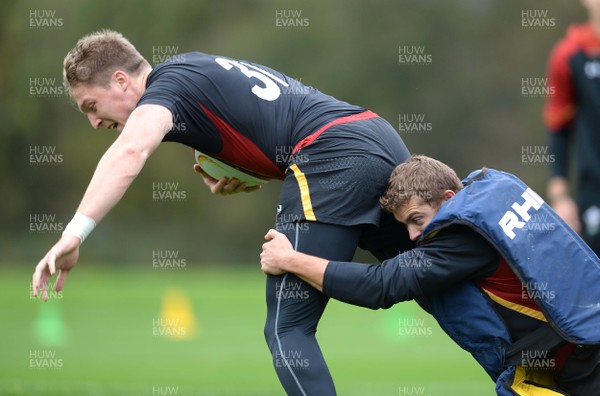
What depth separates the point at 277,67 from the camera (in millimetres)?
31734

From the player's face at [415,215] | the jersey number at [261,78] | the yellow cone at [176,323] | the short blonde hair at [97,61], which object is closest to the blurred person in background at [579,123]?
the player's face at [415,215]

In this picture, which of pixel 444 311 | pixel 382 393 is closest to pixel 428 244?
pixel 444 311

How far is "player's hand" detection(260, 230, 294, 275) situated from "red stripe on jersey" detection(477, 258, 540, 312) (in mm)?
908

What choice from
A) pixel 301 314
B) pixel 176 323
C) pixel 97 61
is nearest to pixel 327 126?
pixel 301 314

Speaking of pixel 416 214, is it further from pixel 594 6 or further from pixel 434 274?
pixel 594 6

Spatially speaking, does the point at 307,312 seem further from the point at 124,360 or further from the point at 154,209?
the point at 154,209

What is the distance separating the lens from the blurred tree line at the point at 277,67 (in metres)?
32.2

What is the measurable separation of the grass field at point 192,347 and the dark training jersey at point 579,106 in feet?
6.52

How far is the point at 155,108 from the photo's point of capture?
14.1ft

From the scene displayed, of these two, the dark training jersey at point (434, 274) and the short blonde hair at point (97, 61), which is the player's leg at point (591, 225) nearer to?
the dark training jersey at point (434, 274)

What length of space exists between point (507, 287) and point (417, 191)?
23.6 inches

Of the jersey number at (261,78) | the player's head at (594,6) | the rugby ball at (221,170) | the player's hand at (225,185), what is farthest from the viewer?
the player's head at (594,6)

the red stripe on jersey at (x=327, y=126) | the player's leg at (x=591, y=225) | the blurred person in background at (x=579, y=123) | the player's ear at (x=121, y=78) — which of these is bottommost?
the player's leg at (x=591, y=225)

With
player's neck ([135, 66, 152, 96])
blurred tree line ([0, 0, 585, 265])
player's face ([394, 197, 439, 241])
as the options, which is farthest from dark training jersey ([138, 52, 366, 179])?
blurred tree line ([0, 0, 585, 265])
